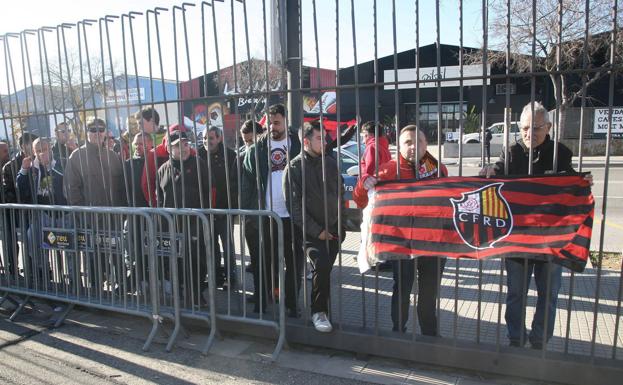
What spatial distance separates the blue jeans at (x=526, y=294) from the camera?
3439 millimetres

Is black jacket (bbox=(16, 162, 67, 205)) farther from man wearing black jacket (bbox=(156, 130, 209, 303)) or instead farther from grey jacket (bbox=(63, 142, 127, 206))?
man wearing black jacket (bbox=(156, 130, 209, 303))

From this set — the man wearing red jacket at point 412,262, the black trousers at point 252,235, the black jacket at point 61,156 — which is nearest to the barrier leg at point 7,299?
the black jacket at point 61,156

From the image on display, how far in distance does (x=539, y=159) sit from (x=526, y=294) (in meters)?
0.94

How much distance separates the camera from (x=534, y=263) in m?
3.49

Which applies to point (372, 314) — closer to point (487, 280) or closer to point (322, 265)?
point (322, 265)

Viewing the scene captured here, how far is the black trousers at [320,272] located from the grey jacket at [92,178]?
2150 millimetres

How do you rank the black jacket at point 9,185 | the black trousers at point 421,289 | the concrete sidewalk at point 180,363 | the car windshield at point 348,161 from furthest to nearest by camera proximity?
the car windshield at point 348,161 < the black jacket at point 9,185 < the black trousers at point 421,289 < the concrete sidewalk at point 180,363

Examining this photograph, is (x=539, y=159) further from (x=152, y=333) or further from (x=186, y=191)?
(x=152, y=333)

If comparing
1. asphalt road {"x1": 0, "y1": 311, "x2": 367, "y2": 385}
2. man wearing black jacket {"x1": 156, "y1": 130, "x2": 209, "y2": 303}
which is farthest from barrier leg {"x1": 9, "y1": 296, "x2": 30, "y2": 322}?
man wearing black jacket {"x1": 156, "y1": 130, "x2": 209, "y2": 303}

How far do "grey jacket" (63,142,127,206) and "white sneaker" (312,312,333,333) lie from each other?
2.34m

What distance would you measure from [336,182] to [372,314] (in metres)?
1.43

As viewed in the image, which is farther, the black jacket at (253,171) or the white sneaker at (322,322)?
the black jacket at (253,171)

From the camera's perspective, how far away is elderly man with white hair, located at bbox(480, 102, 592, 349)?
3342mm

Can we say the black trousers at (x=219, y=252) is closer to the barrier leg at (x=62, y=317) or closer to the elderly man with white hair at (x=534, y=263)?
the barrier leg at (x=62, y=317)
